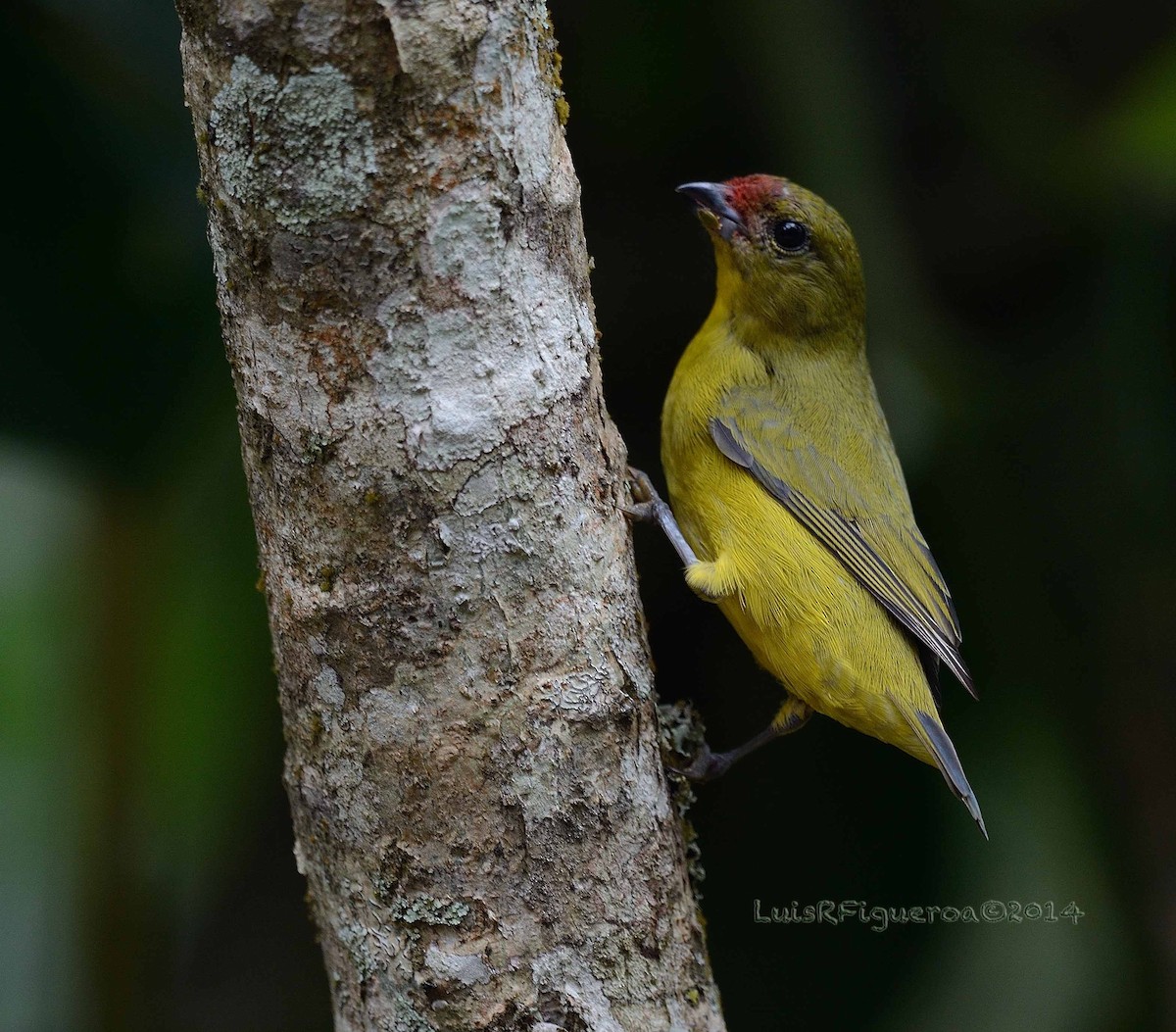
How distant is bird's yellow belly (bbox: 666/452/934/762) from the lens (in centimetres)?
290

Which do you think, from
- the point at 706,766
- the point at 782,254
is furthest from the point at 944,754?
the point at 782,254

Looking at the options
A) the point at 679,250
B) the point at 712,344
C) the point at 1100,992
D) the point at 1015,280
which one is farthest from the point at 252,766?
the point at 1015,280

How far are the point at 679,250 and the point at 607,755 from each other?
2.42 meters

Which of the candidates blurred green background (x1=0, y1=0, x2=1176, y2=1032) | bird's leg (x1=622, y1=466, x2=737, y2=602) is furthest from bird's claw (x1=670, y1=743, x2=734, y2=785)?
blurred green background (x1=0, y1=0, x2=1176, y2=1032)

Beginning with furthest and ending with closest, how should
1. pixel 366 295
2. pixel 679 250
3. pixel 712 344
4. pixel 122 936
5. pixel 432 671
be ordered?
pixel 679 250, pixel 712 344, pixel 122 936, pixel 432 671, pixel 366 295

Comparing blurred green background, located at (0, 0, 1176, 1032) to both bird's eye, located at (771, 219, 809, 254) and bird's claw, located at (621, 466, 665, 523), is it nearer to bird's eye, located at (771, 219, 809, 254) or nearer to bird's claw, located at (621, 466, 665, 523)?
bird's eye, located at (771, 219, 809, 254)

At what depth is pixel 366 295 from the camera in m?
1.80

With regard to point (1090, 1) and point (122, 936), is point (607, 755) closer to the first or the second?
point (122, 936)

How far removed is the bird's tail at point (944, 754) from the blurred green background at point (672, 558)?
63 cm

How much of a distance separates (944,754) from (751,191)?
1636 millimetres

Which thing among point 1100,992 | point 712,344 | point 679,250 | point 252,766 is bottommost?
point 1100,992

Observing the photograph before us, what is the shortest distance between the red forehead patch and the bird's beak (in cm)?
2

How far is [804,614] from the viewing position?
291 cm

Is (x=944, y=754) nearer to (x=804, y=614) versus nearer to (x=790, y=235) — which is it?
(x=804, y=614)
